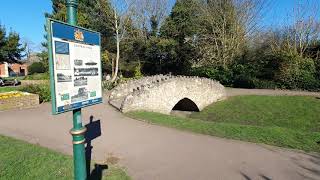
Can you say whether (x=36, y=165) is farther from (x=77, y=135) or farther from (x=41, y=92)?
(x=41, y=92)

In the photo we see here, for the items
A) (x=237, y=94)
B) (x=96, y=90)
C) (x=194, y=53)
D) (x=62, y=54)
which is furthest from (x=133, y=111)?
(x=194, y=53)

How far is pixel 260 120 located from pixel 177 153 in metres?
14.0

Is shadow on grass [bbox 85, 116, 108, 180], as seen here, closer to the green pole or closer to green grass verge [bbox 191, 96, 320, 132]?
the green pole

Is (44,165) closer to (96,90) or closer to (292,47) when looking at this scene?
(96,90)

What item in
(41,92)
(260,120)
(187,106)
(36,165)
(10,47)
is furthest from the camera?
(10,47)

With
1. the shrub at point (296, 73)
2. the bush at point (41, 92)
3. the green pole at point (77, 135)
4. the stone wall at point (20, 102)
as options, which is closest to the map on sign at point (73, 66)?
the green pole at point (77, 135)

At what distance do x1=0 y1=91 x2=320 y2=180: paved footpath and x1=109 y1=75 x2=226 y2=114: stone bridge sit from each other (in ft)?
11.8

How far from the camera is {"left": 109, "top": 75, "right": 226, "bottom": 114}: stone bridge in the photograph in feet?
46.1

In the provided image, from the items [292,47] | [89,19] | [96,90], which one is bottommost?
[96,90]

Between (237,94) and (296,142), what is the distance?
58.3 feet

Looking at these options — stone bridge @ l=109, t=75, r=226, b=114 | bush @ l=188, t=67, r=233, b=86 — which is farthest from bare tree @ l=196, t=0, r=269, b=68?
stone bridge @ l=109, t=75, r=226, b=114

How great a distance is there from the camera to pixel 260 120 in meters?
19.5

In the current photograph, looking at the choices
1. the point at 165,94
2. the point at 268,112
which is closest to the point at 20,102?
the point at 165,94

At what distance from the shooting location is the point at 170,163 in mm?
6297
